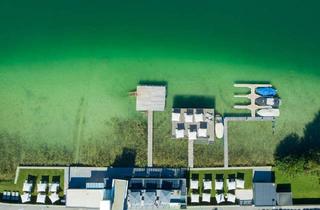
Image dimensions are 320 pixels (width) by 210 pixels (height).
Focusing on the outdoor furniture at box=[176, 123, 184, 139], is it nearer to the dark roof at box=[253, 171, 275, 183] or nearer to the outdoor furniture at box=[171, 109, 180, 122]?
the outdoor furniture at box=[171, 109, 180, 122]

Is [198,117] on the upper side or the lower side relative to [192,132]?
upper

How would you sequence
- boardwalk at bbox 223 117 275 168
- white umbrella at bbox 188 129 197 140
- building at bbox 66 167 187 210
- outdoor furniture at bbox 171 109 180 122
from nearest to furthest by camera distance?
building at bbox 66 167 187 210 → white umbrella at bbox 188 129 197 140 → outdoor furniture at bbox 171 109 180 122 → boardwalk at bbox 223 117 275 168

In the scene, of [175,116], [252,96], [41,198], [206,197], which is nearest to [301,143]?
Result: [252,96]

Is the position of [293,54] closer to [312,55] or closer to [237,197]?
[312,55]

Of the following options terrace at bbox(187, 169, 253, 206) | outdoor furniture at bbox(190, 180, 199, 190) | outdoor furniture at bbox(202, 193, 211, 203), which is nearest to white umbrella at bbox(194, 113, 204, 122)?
terrace at bbox(187, 169, 253, 206)

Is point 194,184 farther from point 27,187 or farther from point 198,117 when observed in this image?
point 27,187

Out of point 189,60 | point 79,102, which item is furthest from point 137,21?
point 79,102
